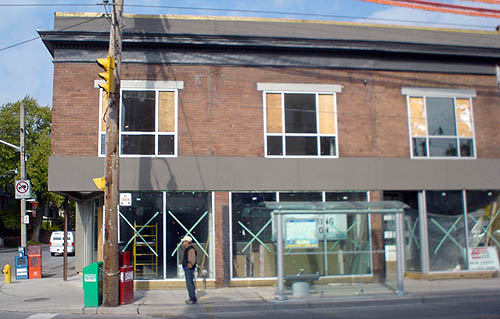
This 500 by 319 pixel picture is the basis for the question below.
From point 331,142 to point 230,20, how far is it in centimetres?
537

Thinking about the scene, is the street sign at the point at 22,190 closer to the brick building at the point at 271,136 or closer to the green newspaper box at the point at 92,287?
the brick building at the point at 271,136

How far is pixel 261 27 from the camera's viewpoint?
1675 cm

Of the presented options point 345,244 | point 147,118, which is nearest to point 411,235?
point 345,244

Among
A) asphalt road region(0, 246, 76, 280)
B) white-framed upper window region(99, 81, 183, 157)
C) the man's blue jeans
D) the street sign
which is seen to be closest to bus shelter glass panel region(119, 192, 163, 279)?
white-framed upper window region(99, 81, 183, 157)

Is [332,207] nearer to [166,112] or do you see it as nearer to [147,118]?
[166,112]

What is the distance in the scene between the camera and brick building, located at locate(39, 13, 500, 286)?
1533cm

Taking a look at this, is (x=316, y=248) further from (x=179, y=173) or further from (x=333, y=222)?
(x=179, y=173)

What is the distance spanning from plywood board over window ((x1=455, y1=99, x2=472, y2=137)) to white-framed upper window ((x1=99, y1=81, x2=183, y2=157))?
32.4 feet

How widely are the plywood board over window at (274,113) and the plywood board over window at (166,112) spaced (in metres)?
3.12

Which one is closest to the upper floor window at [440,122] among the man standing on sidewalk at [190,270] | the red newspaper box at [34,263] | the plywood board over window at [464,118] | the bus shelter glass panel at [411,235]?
the plywood board over window at [464,118]

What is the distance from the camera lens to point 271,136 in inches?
637

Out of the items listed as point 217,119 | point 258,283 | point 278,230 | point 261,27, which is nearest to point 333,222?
point 278,230

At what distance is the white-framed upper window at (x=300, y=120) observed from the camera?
16203 mm

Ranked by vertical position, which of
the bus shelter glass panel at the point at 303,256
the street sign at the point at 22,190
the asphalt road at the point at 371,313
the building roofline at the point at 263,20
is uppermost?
the building roofline at the point at 263,20
